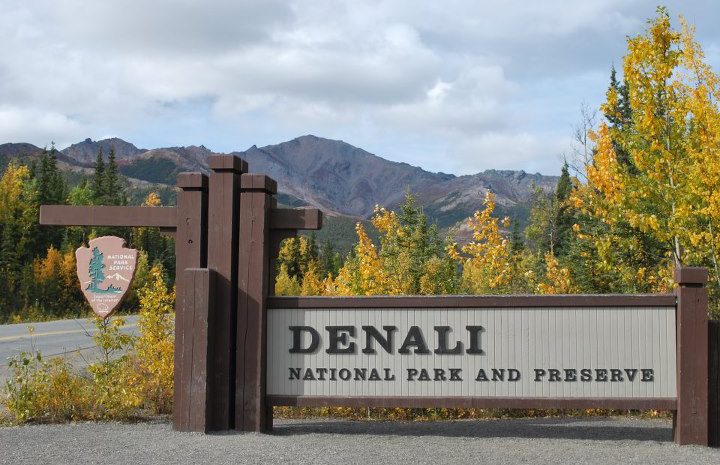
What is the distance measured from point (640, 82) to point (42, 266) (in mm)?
45512

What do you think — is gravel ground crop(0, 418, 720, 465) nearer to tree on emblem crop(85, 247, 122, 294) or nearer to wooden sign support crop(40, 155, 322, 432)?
wooden sign support crop(40, 155, 322, 432)

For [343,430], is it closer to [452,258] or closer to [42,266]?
[452,258]

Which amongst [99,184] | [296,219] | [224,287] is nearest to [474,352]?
[296,219]

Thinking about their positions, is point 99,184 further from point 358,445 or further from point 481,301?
point 358,445

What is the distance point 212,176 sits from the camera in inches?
325

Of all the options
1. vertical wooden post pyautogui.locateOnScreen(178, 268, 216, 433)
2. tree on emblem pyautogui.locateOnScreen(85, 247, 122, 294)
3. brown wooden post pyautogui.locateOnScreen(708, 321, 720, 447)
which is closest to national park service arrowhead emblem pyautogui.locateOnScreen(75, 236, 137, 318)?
tree on emblem pyautogui.locateOnScreen(85, 247, 122, 294)

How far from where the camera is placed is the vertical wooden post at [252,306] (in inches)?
316

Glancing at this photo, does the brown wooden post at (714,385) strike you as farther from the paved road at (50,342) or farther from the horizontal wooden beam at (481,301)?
the paved road at (50,342)

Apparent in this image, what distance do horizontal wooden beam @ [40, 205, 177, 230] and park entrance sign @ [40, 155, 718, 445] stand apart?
0.14 ft

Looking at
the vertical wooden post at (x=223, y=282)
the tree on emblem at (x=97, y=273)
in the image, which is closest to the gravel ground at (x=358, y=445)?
the vertical wooden post at (x=223, y=282)

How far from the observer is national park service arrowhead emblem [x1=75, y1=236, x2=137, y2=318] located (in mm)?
8984

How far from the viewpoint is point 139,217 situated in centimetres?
855

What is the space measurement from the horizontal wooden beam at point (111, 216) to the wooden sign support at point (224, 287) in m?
0.02

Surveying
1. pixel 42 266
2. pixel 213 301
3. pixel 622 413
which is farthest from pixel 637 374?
pixel 42 266
